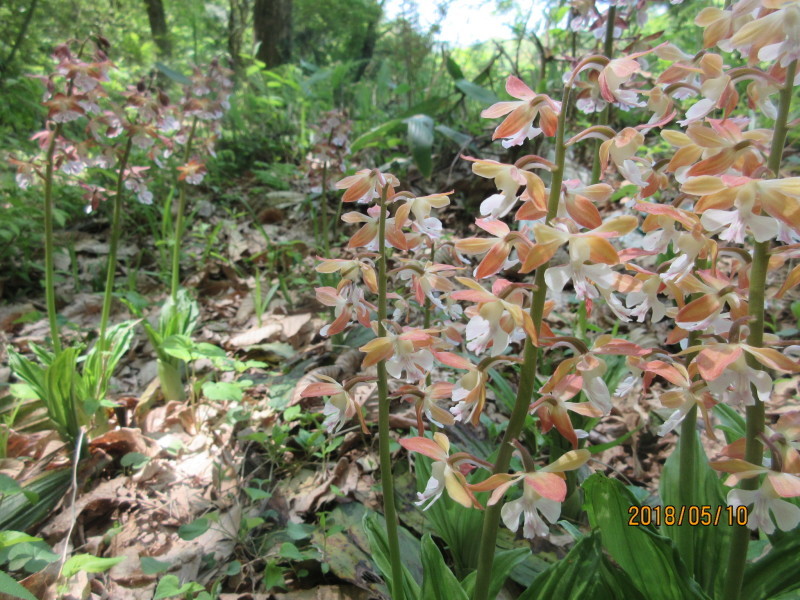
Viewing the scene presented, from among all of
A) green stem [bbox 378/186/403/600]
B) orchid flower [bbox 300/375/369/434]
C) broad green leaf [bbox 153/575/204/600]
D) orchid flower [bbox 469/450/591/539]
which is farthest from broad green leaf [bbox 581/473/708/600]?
broad green leaf [bbox 153/575/204/600]

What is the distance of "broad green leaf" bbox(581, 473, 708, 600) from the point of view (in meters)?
1.06

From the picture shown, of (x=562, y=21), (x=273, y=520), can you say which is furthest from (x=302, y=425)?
(x=562, y=21)

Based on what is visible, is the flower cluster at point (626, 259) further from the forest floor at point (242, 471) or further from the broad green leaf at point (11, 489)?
the broad green leaf at point (11, 489)

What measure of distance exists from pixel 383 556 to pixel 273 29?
26.1 ft

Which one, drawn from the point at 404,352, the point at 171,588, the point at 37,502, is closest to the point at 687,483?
the point at 404,352

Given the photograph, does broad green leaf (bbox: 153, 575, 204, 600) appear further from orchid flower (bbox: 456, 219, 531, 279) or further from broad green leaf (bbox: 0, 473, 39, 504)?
orchid flower (bbox: 456, 219, 531, 279)

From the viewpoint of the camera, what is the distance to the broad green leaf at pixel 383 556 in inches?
48.3

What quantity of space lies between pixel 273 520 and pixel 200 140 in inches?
99.1

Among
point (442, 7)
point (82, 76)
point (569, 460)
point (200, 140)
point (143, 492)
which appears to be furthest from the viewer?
point (442, 7)

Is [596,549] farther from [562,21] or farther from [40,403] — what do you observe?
[562,21]

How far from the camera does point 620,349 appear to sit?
839mm

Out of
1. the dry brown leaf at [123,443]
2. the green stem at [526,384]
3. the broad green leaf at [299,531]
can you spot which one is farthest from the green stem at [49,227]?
the green stem at [526,384]

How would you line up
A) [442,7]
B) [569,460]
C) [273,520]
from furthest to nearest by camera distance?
[442,7] < [273,520] < [569,460]

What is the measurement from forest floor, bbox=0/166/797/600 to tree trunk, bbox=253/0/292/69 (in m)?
5.44
